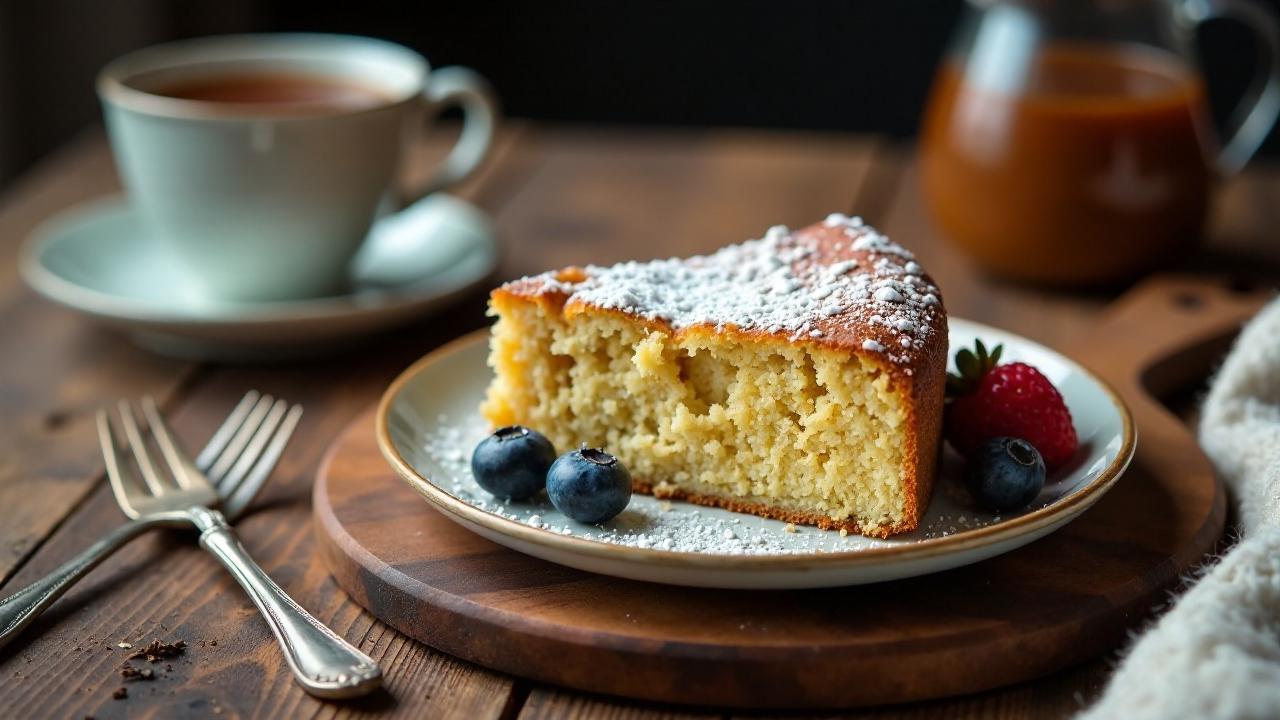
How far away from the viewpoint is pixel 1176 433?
74.4 inches

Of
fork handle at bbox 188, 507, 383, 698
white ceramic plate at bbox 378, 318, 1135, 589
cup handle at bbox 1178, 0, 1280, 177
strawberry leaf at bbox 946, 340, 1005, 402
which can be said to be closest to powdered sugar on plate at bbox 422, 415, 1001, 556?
white ceramic plate at bbox 378, 318, 1135, 589

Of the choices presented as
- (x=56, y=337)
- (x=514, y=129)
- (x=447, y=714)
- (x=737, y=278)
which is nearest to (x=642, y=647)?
(x=447, y=714)

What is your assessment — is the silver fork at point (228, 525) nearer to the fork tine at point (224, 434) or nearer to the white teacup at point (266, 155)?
the fork tine at point (224, 434)

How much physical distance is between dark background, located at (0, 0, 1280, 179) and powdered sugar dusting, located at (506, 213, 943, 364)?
3.57 metres

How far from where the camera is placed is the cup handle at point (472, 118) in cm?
268

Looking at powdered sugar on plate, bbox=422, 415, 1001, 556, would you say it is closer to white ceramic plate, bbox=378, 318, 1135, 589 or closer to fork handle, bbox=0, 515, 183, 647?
white ceramic plate, bbox=378, 318, 1135, 589

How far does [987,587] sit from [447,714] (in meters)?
0.61

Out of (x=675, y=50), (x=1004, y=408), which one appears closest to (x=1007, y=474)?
(x=1004, y=408)

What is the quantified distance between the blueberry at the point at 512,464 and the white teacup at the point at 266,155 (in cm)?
94

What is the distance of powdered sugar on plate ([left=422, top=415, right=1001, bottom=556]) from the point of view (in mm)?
1573

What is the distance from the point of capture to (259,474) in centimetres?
187

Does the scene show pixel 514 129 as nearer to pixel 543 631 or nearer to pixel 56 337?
pixel 56 337

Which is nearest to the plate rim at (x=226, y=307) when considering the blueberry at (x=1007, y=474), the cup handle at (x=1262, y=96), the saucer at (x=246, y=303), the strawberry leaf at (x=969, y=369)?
the saucer at (x=246, y=303)

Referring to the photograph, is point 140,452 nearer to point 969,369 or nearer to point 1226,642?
point 969,369
